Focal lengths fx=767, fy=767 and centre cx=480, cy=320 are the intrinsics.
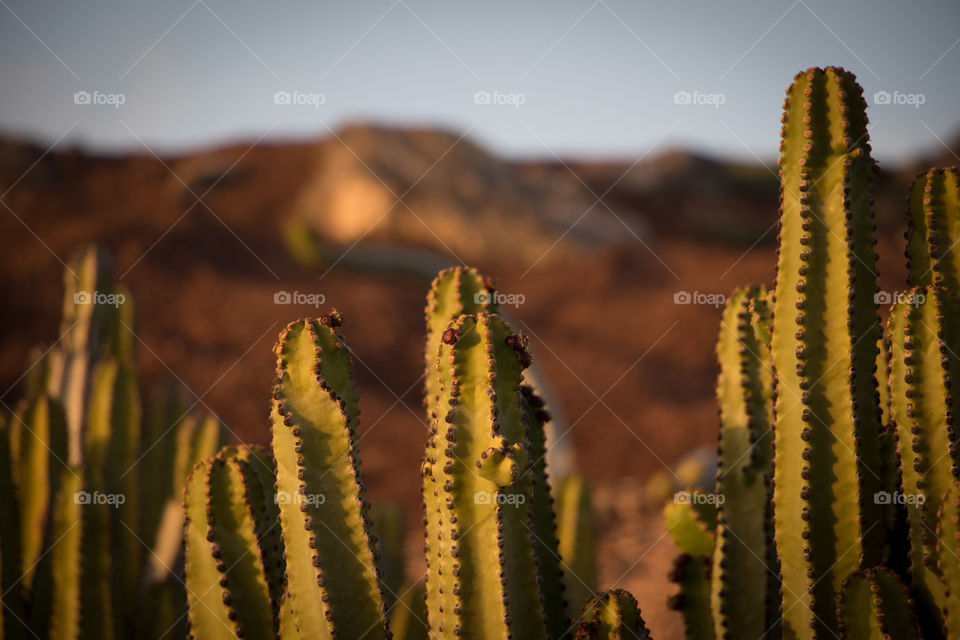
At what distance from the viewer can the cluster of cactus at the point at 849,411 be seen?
76.7 inches

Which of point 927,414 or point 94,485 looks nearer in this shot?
point 927,414

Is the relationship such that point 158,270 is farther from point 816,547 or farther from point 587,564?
point 816,547

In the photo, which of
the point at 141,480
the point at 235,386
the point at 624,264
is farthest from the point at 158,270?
the point at 141,480

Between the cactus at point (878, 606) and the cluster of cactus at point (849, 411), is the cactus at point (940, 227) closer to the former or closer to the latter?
the cluster of cactus at point (849, 411)

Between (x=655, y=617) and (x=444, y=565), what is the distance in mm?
3133

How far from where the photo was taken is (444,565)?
6.25ft

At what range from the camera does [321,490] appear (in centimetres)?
191
